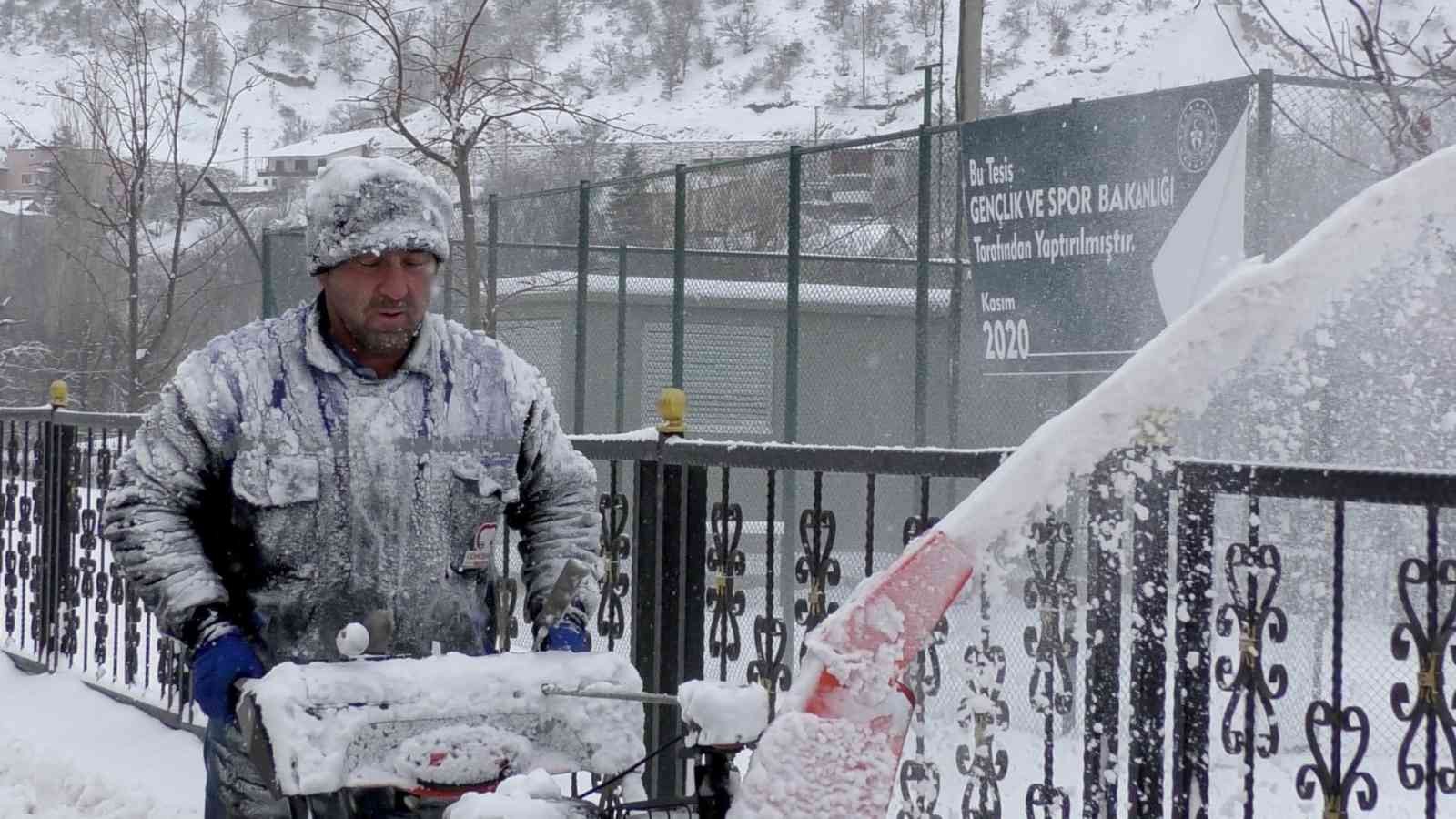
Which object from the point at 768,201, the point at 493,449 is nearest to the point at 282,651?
the point at 493,449

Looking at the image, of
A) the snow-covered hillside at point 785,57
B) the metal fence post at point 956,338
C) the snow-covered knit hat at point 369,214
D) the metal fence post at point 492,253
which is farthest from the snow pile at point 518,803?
the metal fence post at point 492,253

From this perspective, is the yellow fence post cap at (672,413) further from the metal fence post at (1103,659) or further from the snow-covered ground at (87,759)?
the snow-covered ground at (87,759)

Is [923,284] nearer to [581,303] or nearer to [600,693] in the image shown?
[581,303]

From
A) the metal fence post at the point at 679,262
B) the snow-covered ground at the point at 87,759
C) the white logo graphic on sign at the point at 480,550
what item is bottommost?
the snow-covered ground at the point at 87,759

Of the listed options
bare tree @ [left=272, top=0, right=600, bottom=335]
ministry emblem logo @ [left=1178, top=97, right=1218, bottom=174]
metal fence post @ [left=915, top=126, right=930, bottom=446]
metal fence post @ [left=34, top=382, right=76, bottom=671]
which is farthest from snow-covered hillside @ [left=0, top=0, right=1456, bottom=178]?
metal fence post @ [left=34, top=382, right=76, bottom=671]

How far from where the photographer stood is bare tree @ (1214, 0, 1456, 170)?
735 centimetres

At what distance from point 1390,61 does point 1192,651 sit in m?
5.11

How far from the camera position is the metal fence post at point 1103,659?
13.9 feet

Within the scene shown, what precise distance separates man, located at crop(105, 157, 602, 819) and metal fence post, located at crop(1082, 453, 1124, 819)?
4.82ft

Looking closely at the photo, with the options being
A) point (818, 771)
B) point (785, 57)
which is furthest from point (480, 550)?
point (785, 57)

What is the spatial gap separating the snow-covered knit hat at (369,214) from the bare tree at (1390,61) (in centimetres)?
526

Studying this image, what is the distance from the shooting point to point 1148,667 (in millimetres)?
4160

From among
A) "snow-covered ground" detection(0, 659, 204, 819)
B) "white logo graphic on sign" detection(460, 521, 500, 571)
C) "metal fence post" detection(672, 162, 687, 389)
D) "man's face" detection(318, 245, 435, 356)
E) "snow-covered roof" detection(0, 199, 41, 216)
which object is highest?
"snow-covered roof" detection(0, 199, 41, 216)

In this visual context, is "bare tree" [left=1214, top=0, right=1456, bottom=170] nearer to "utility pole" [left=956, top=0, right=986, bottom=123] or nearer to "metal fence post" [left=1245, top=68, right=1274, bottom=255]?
"metal fence post" [left=1245, top=68, right=1274, bottom=255]
